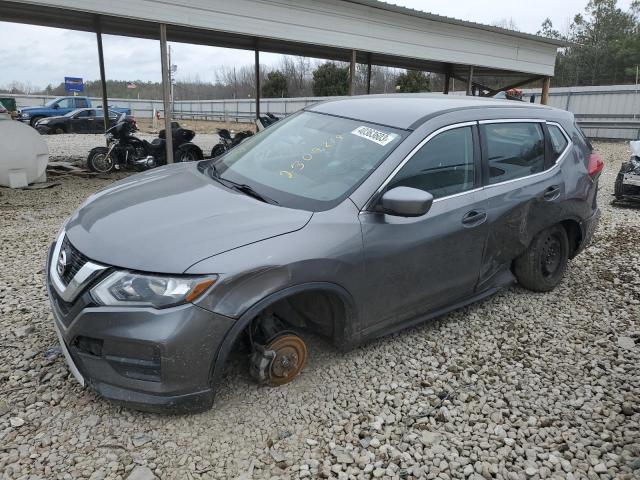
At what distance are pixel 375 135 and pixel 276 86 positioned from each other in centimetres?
3736

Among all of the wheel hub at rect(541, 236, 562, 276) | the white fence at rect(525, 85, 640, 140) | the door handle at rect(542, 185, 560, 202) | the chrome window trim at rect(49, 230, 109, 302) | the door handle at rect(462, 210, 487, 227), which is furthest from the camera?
the white fence at rect(525, 85, 640, 140)

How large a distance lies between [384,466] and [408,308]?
3.41 ft

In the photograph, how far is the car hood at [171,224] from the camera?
226 centimetres

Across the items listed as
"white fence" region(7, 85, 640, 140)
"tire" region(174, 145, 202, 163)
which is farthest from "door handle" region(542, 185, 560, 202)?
"white fence" region(7, 85, 640, 140)

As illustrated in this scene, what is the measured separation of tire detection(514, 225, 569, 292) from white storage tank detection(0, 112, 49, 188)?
7993 millimetres

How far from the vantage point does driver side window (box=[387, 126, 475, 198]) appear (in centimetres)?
296

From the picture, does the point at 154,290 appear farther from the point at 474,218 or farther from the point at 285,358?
the point at 474,218

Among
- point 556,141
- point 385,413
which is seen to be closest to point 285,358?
point 385,413

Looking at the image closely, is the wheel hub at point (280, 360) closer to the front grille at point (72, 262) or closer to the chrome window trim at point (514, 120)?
the front grille at point (72, 262)

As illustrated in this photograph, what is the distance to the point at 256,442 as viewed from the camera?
2.38m

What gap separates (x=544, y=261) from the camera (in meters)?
4.15

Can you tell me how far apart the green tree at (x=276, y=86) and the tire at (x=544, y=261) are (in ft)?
119

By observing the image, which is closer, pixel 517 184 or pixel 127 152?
pixel 517 184

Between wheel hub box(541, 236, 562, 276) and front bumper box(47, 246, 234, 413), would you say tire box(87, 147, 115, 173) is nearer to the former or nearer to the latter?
front bumper box(47, 246, 234, 413)
